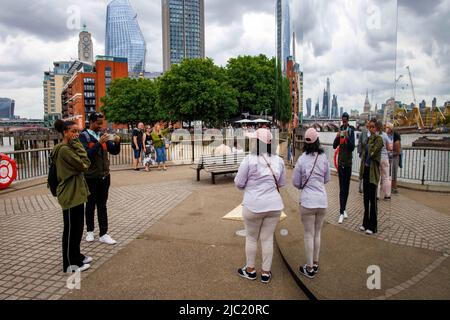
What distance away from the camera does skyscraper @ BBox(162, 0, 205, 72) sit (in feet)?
604

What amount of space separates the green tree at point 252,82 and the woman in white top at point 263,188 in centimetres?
4332

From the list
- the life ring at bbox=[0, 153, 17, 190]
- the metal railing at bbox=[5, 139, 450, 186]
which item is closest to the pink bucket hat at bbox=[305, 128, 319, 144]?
the metal railing at bbox=[5, 139, 450, 186]

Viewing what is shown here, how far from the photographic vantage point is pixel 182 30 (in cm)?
18625

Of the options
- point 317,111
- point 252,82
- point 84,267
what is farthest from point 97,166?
point 252,82

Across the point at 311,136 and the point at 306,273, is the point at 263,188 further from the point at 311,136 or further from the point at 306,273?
the point at 306,273

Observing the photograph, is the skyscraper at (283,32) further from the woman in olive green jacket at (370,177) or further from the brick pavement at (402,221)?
the brick pavement at (402,221)

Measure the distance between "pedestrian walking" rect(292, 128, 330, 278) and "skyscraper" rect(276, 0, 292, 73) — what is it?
7.42 ft

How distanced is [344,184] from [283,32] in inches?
112

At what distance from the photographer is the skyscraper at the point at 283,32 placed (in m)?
5.63

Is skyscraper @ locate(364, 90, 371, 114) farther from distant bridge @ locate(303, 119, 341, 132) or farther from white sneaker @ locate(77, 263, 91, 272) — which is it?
white sneaker @ locate(77, 263, 91, 272)

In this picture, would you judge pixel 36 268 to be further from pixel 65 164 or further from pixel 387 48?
pixel 387 48

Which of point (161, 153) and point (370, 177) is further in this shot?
point (161, 153)

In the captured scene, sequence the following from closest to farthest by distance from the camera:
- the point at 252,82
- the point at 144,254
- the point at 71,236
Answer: the point at 71,236 < the point at 144,254 < the point at 252,82
